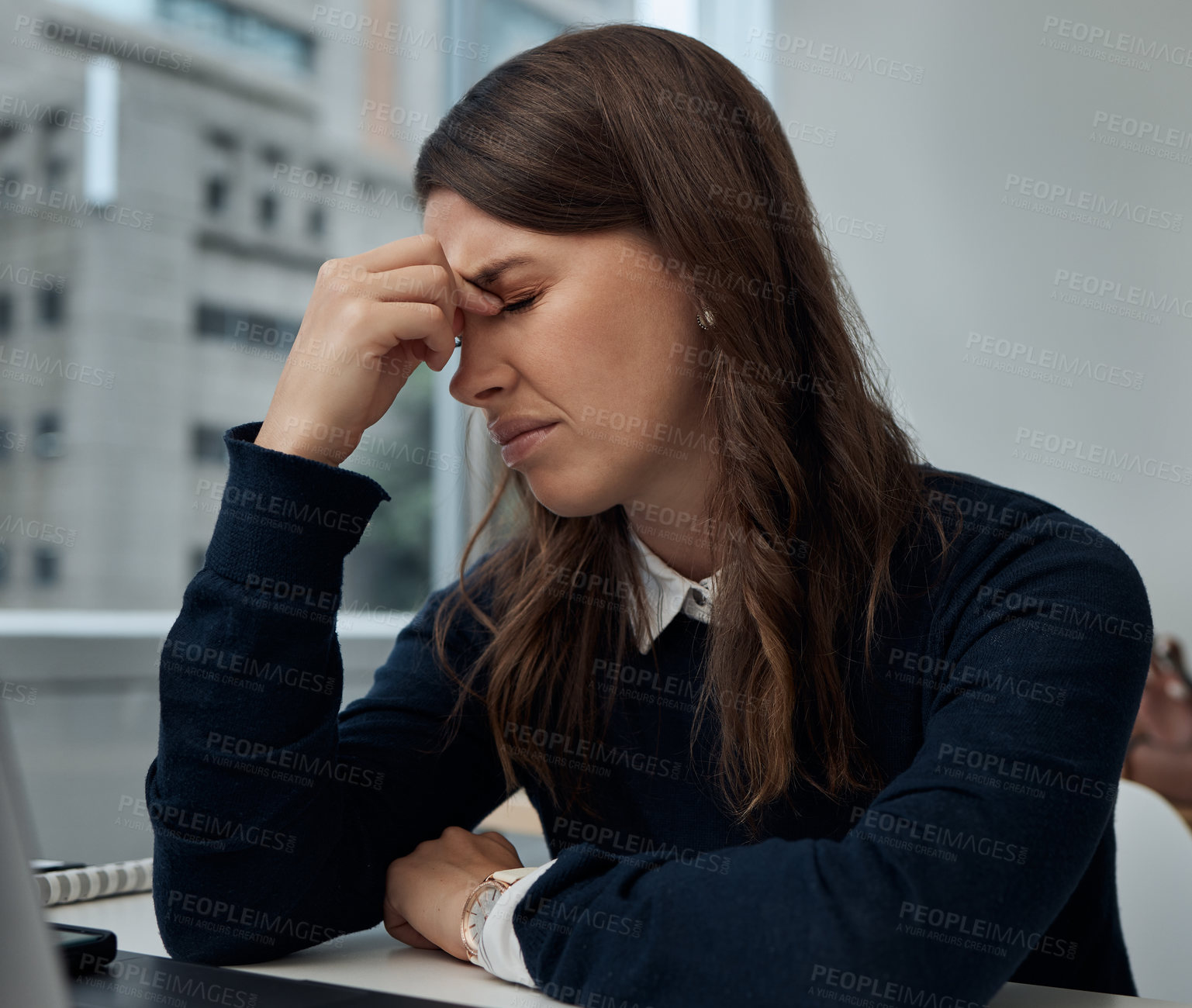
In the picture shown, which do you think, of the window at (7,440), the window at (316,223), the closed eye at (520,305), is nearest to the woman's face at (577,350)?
the closed eye at (520,305)

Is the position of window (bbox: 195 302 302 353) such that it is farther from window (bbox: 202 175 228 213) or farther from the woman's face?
the woman's face

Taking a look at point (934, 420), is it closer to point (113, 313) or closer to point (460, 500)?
point (460, 500)

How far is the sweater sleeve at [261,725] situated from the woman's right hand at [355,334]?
71 mm

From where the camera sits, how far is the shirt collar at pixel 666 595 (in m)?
1.14

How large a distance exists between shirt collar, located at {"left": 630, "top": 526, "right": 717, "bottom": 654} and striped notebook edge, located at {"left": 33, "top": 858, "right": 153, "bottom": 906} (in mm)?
561

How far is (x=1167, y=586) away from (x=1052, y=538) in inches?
92.5

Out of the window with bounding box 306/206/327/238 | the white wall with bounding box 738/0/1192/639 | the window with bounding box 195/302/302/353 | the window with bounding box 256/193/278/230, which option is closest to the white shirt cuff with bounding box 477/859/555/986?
the window with bounding box 195/302/302/353

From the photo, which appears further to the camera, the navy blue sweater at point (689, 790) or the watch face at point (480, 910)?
the watch face at point (480, 910)

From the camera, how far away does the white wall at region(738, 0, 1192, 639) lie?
9.87 feet

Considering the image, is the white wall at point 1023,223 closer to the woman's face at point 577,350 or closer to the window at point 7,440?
the woman's face at point 577,350

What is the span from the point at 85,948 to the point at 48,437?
167 centimetres

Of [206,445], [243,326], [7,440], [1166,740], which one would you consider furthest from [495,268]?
[1166,740]

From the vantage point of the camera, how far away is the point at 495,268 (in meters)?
1.05

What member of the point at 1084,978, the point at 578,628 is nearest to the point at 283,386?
the point at 578,628
